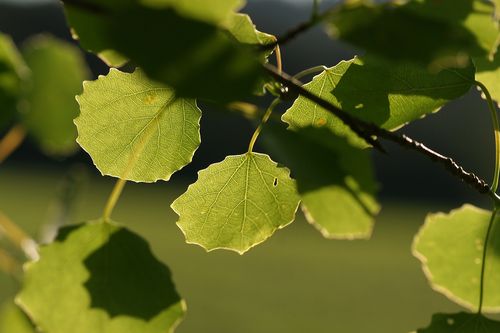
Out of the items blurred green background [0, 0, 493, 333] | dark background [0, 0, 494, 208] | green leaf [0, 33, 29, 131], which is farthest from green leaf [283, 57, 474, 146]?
dark background [0, 0, 494, 208]

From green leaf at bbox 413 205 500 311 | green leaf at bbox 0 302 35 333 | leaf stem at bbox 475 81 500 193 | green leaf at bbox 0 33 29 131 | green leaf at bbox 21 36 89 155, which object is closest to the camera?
leaf stem at bbox 475 81 500 193

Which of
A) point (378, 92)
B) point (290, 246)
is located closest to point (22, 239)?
point (378, 92)

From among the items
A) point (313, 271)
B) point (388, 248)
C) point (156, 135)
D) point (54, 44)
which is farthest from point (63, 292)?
point (388, 248)

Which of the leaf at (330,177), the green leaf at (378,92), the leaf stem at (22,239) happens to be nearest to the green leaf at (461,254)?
the green leaf at (378,92)

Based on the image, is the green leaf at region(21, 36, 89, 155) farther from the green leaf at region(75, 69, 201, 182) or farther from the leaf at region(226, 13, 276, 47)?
the leaf at region(226, 13, 276, 47)

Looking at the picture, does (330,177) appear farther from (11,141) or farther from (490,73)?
(11,141)

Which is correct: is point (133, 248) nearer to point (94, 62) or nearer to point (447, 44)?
point (447, 44)

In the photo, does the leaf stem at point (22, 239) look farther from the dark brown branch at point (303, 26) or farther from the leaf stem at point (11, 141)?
the dark brown branch at point (303, 26)
